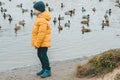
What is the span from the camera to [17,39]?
760 inches

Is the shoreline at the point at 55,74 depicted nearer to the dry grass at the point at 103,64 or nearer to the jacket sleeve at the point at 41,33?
the dry grass at the point at 103,64

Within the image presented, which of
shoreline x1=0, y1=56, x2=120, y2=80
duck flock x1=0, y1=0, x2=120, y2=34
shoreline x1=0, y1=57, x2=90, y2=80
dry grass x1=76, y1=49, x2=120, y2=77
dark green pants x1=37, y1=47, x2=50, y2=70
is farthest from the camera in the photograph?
duck flock x1=0, y1=0, x2=120, y2=34

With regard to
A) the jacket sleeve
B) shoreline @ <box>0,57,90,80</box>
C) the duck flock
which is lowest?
shoreline @ <box>0,57,90,80</box>

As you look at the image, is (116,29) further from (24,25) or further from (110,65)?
(110,65)

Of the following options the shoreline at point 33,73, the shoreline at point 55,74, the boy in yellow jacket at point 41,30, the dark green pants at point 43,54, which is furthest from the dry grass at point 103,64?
the boy in yellow jacket at point 41,30

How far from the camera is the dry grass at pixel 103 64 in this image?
10.3 meters

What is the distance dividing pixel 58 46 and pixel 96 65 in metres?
7.61

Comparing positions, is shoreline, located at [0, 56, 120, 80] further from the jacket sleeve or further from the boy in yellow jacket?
the jacket sleeve

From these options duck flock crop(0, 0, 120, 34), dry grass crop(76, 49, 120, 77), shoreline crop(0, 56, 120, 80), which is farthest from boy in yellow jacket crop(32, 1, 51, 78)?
duck flock crop(0, 0, 120, 34)

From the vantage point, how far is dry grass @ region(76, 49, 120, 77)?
1031cm

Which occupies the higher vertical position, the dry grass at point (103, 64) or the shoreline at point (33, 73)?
the dry grass at point (103, 64)

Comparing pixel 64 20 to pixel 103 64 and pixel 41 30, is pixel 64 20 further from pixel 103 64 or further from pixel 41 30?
pixel 103 64

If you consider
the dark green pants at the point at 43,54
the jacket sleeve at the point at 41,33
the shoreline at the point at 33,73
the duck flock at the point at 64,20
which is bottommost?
the shoreline at the point at 33,73

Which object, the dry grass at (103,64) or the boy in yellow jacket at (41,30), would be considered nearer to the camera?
the dry grass at (103,64)
